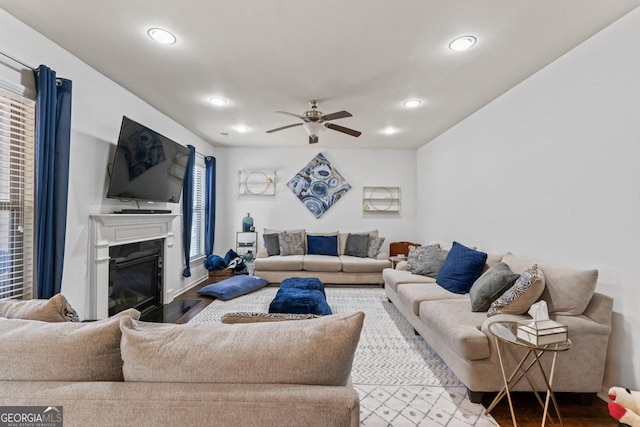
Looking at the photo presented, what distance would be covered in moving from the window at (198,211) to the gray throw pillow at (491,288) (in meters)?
4.36

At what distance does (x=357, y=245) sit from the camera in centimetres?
539

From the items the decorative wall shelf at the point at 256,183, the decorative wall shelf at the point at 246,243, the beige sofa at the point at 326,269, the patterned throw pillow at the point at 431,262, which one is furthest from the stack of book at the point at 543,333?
the decorative wall shelf at the point at 256,183

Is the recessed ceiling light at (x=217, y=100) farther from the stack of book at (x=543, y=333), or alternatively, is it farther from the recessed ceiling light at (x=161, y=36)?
the stack of book at (x=543, y=333)

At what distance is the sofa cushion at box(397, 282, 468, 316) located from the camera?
282 centimetres

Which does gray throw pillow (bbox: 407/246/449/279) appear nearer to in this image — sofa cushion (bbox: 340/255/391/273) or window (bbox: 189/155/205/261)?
sofa cushion (bbox: 340/255/391/273)

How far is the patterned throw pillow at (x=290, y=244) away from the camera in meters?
5.32

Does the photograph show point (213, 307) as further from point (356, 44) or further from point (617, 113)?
point (617, 113)

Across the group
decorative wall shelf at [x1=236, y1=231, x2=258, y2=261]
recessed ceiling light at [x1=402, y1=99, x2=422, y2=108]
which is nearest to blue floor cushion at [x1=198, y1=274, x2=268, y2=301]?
decorative wall shelf at [x1=236, y1=231, x2=258, y2=261]

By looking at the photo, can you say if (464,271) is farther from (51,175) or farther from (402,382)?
(51,175)

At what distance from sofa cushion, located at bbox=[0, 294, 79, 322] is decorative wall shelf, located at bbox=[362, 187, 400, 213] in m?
5.15

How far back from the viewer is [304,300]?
306 centimetres

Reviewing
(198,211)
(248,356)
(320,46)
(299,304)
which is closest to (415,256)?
(299,304)

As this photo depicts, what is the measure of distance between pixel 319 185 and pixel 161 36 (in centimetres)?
402

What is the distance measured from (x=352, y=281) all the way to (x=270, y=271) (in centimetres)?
139
